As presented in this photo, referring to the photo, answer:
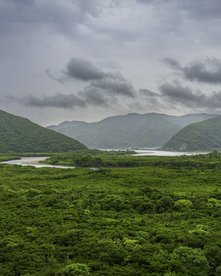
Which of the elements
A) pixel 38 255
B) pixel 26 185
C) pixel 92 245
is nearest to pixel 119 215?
pixel 92 245

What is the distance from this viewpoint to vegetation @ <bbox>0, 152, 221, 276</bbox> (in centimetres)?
2562

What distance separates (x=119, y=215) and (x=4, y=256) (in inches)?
615

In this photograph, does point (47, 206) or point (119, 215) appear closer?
point (119, 215)

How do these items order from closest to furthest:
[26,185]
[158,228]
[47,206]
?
[158,228]
[47,206]
[26,185]

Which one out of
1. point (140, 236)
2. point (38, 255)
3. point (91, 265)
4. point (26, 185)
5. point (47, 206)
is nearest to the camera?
point (91, 265)

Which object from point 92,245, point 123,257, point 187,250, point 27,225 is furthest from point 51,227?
point 187,250

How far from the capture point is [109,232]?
108 ft

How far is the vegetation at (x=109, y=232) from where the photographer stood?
25625 mm

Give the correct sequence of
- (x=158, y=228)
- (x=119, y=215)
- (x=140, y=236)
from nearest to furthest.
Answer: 1. (x=140, y=236)
2. (x=158, y=228)
3. (x=119, y=215)

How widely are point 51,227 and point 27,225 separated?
10.1 feet

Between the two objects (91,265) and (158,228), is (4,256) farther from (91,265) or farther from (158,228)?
(158,228)

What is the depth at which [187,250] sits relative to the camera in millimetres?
28031

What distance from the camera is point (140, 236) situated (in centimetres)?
3212

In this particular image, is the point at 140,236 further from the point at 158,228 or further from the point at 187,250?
the point at 187,250
